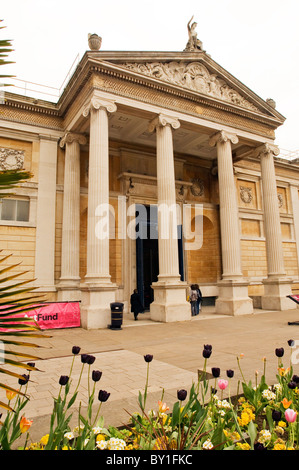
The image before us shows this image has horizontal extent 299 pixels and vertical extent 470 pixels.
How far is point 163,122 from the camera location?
53.0 ft

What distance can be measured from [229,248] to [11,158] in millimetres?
12508

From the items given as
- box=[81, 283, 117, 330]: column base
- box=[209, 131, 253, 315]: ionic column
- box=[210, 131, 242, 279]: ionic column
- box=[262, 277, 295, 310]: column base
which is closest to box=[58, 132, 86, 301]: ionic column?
box=[81, 283, 117, 330]: column base

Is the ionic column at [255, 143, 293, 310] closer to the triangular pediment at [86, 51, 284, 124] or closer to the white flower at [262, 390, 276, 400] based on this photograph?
the triangular pediment at [86, 51, 284, 124]

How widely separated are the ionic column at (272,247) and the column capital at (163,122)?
7.12 metres

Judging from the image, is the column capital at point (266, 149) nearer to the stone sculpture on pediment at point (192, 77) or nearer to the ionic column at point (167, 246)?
the stone sculpture on pediment at point (192, 77)

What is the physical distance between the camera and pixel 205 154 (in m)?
23.4

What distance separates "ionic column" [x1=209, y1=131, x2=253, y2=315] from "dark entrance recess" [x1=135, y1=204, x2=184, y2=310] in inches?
171

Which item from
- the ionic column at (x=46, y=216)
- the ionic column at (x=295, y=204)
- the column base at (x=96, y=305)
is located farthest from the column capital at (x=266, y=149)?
the column base at (x=96, y=305)

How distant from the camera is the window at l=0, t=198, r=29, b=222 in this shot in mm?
16562

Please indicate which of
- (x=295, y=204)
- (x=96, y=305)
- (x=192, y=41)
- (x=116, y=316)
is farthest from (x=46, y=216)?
(x=295, y=204)

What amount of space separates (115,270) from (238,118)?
11.6 meters

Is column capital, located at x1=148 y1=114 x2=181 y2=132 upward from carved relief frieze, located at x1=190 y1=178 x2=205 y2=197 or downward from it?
upward

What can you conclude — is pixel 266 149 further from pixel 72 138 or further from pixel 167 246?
pixel 72 138

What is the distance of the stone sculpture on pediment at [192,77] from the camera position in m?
16.5
